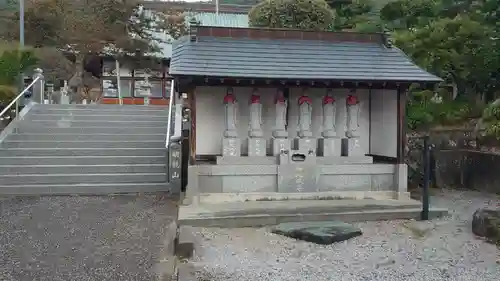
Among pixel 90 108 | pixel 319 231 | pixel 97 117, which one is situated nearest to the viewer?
pixel 319 231

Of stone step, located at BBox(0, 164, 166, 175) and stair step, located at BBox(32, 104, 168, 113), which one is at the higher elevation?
stair step, located at BBox(32, 104, 168, 113)

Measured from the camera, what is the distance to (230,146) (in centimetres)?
884

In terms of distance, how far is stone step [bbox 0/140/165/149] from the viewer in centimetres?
1121

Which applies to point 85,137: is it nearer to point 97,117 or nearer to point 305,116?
point 97,117

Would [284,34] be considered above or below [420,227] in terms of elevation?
above

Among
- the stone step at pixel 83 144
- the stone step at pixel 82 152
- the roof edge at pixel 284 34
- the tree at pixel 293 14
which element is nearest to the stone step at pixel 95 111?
the stone step at pixel 83 144

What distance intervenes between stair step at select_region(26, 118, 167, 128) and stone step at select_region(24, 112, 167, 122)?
21 centimetres

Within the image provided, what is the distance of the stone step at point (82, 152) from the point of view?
1086cm

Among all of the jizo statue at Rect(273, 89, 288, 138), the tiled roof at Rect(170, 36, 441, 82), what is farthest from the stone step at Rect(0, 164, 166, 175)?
the jizo statue at Rect(273, 89, 288, 138)

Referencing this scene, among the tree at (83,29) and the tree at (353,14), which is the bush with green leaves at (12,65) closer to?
the tree at (83,29)

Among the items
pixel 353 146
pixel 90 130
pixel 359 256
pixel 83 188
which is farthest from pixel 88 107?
pixel 359 256

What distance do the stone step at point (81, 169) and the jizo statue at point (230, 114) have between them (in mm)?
2327

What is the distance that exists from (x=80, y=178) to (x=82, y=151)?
4.23ft

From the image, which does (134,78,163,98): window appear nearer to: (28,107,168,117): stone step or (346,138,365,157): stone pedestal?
(28,107,168,117): stone step
